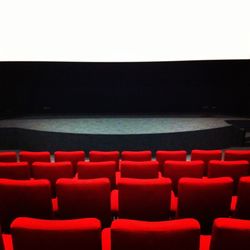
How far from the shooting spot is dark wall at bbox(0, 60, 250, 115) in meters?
8.21

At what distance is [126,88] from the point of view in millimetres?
8562

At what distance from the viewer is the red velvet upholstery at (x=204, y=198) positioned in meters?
1.98

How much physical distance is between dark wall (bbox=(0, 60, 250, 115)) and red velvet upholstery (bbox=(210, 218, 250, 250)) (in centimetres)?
729

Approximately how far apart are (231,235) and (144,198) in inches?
33.8

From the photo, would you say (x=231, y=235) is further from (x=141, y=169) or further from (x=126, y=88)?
(x=126, y=88)

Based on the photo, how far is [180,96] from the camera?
8.59m

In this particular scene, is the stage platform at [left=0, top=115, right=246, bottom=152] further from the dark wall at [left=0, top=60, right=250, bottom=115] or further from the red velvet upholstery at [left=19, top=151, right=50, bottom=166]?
the red velvet upholstery at [left=19, top=151, right=50, bottom=166]

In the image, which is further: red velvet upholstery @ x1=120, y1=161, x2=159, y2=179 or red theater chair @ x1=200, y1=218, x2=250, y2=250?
red velvet upholstery @ x1=120, y1=161, x2=159, y2=179

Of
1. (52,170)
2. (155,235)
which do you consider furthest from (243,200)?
(52,170)

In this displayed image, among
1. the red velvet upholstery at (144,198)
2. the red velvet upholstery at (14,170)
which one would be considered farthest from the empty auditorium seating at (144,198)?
the red velvet upholstery at (14,170)
